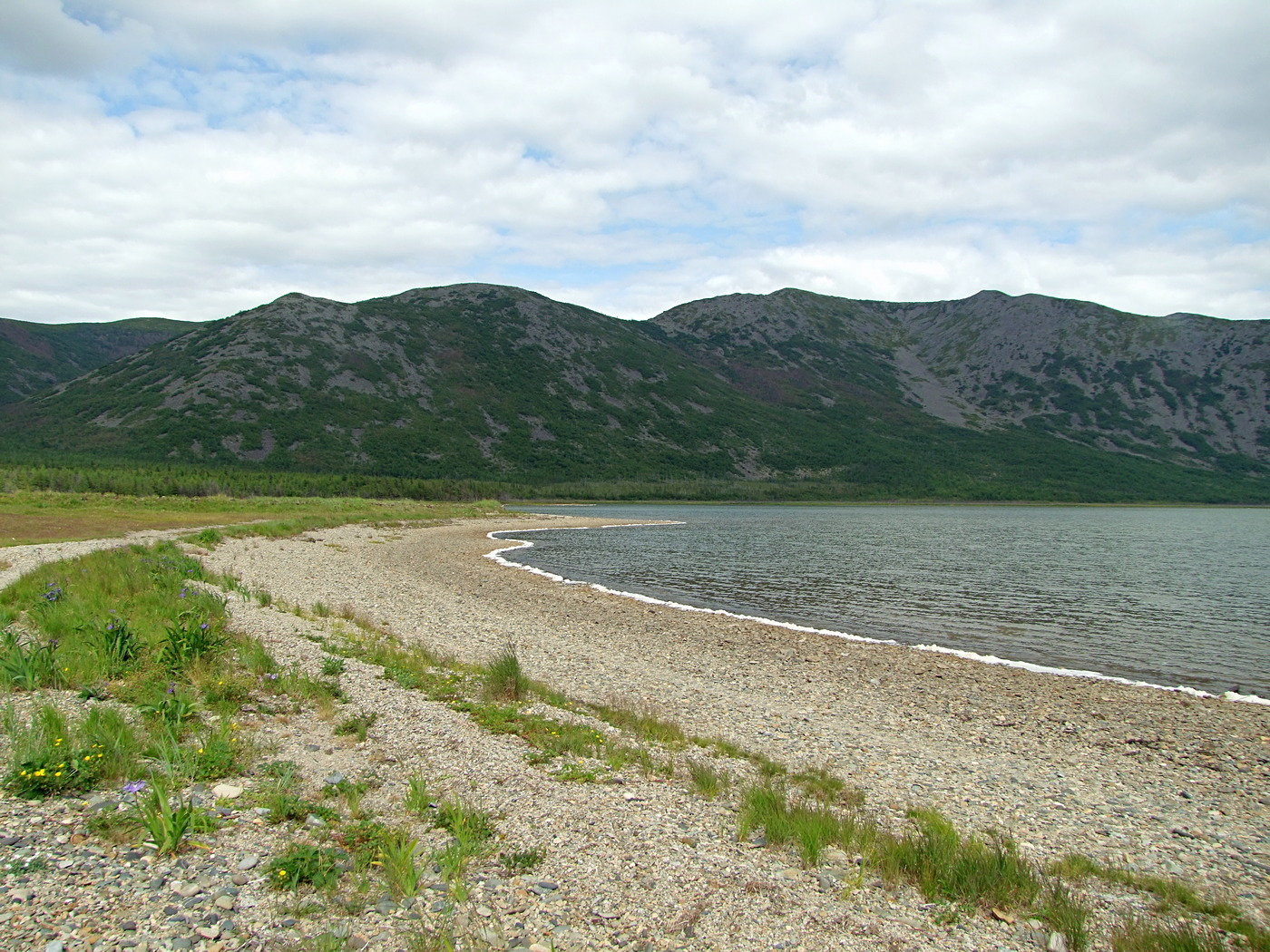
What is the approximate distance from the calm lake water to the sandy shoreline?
16.1ft

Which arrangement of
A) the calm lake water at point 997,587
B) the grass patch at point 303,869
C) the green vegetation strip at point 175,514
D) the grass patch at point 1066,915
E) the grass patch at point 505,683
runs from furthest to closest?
the green vegetation strip at point 175,514, the calm lake water at point 997,587, the grass patch at point 505,683, the grass patch at point 1066,915, the grass patch at point 303,869

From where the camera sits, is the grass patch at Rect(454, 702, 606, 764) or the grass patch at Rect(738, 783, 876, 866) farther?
the grass patch at Rect(454, 702, 606, 764)

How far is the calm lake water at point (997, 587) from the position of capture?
26.0 meters

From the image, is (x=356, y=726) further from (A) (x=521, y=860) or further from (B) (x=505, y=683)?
(A) (x=521, y=860)

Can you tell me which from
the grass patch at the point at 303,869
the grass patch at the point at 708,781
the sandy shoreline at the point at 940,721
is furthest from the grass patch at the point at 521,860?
the sandy shoreline at the point at 940,721

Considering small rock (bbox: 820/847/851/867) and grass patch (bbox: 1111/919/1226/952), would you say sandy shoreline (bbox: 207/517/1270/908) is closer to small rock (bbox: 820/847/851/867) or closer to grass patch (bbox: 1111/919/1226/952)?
grass patch (bbox: 1111/919/1226/952)

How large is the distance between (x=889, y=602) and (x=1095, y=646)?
10.3m

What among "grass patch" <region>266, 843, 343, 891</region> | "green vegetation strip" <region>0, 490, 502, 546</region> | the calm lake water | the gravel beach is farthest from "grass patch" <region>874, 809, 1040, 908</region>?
"green vegetation strip" <region>0, 490, 502, 546</region>

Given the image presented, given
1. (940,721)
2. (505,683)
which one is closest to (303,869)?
(505,683)

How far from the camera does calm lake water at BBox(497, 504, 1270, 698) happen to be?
26.0 metres

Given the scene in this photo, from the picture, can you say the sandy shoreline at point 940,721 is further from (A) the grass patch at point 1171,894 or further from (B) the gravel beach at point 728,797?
(A) the grass patch at point 1171,894

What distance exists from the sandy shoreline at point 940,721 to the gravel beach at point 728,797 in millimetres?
73

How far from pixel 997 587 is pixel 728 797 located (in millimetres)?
36917

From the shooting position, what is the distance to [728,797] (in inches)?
422
